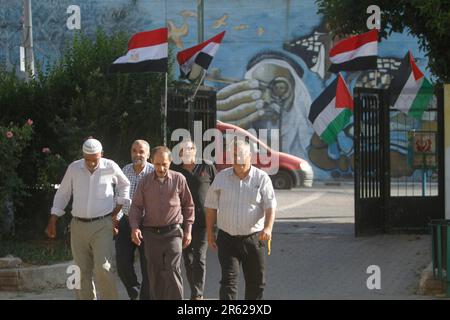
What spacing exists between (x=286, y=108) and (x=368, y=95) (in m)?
16.8

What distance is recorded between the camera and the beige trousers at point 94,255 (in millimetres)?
9008

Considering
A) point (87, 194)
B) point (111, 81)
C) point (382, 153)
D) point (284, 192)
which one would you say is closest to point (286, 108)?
point (284, 192)

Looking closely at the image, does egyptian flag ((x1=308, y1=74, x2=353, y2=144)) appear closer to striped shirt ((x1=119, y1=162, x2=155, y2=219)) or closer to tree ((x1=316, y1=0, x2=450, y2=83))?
tree ((x1=316, y1=0, x2=450, y2=83))

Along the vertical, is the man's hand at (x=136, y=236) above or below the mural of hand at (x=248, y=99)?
below

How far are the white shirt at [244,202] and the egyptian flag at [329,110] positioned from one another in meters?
5.02

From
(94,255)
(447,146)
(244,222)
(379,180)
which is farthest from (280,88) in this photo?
(244,222)

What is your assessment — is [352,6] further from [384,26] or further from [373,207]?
[373,207]

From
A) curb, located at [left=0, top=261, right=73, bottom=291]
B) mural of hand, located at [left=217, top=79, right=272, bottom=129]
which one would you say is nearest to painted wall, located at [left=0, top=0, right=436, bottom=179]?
mural of hand, located at [left=217, top=79, right=272, bottom=129]

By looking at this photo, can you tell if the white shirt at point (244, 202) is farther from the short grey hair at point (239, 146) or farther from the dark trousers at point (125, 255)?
the dark trousers at point (125, 255)

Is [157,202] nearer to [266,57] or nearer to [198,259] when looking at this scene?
[198,259]

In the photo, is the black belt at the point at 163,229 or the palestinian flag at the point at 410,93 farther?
the palestinian flag at the point at 410,93

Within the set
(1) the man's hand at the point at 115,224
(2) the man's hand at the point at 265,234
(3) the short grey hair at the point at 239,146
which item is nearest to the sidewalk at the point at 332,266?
(1) the man's hand at the point at 115,224

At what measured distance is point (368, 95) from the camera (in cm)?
1553

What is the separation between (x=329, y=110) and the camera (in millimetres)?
13867
